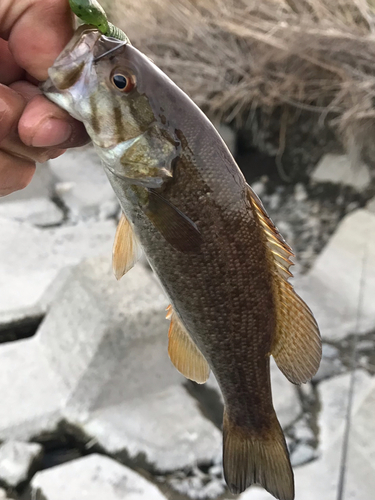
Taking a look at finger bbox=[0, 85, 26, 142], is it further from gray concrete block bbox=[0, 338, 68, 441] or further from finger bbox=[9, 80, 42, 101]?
gray concrete block bbox=[0, 338, 68, 441]

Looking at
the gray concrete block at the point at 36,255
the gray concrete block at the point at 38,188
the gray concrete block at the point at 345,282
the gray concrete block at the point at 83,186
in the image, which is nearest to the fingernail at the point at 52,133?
the gray concrete block at the point at 36,255

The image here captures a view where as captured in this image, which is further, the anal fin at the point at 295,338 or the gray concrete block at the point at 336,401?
the gray concrete block at the point at 336,401

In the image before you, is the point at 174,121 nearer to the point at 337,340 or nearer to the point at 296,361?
the point at 296,361

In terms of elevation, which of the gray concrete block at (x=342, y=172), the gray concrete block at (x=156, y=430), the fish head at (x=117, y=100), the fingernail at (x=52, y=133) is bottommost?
the gray concrete block at (x=156, y=430)

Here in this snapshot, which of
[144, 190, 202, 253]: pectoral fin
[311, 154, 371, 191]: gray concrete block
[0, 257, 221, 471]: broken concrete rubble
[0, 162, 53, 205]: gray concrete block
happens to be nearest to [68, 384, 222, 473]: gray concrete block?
[0, 257, 221, 471]: broken concrete rubble

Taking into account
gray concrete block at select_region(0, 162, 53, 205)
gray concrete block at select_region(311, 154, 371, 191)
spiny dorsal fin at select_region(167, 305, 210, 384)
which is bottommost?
gray concrete block at select_region(0, 162, 53, 205)

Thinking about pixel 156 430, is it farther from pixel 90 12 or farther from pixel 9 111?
pixel 90 12

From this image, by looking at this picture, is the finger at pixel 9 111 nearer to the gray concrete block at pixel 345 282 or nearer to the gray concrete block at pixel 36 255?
the gray concrete block at pixel 36 255

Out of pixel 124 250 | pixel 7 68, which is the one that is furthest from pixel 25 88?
pixel 124 250
